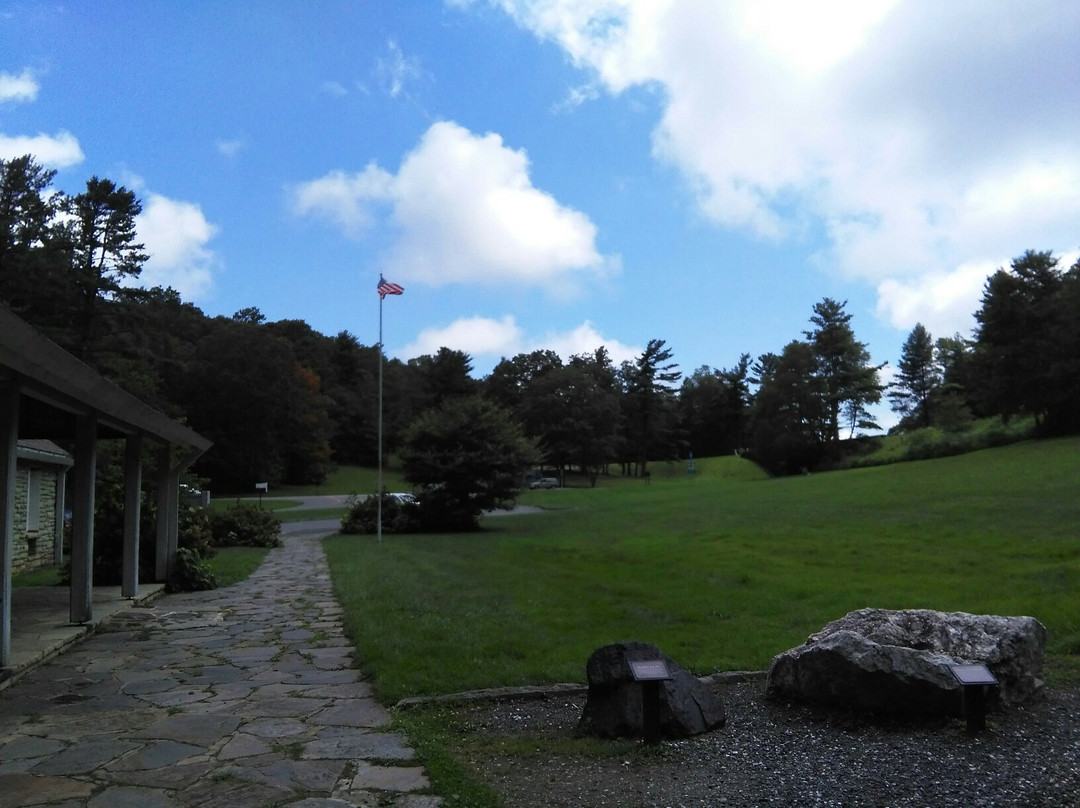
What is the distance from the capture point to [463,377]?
90750 millimetres

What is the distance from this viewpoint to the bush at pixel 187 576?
43.6 ft

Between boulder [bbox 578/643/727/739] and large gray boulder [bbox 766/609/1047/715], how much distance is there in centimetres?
74

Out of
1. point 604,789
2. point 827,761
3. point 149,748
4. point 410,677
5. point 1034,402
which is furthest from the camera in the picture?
point 1034,402

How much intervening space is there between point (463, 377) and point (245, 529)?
222ft

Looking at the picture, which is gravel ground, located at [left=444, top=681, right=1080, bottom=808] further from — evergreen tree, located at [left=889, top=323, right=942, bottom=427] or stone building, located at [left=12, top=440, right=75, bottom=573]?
evergreen tree, located at [left=889, top=323, right=942, bottom=427]

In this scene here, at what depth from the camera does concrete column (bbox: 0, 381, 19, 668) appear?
21.7ft

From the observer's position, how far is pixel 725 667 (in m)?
6.86

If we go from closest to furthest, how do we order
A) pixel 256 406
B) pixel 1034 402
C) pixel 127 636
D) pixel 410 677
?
pixel 410 677
pixel 127 636
pixel 1034 402
pixel 256 406

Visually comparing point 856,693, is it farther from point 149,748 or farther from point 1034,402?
point 1034,402

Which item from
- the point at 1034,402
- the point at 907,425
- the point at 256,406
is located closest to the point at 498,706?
the point at 1034,402

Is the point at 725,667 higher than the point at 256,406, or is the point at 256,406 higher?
the point at 256,406

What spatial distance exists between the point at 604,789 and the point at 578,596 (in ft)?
24.5

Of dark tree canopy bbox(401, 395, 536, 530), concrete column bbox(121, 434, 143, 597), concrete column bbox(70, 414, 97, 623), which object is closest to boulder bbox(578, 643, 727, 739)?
concrete column bbox(70, 414, 97, 623)

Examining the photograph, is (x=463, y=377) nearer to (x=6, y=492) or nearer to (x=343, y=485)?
(x=343, y=485)
